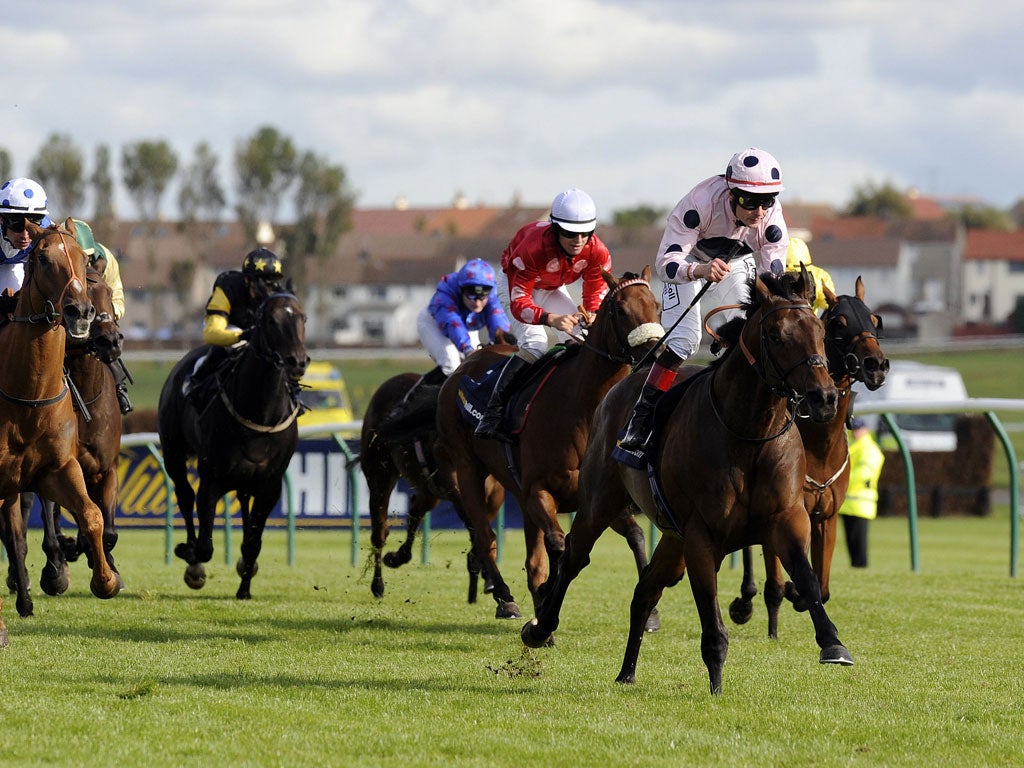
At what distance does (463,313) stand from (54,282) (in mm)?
4341

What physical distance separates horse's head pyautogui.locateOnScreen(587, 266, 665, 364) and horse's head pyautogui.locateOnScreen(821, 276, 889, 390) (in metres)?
0.88

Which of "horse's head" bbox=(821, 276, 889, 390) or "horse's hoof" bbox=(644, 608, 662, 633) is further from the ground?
"horse's head" bbox=(821, 276, 889, 390)

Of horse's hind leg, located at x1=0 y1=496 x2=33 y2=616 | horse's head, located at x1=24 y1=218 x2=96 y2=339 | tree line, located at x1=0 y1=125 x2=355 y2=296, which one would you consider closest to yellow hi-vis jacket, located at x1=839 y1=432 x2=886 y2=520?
horse's hind leg, located at x1=0 y1=496 x2=33 y2=616

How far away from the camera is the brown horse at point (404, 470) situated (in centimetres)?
1042

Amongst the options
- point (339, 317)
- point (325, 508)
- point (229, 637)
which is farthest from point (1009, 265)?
point (229, 637)

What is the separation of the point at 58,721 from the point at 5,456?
196 centimetres

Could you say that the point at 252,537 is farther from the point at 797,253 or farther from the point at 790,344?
the point at 790,344

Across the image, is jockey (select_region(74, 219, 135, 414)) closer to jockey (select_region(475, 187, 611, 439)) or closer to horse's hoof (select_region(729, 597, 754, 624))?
jockey (select_region(475, 187, 611, 439))

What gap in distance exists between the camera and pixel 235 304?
35.7 ft

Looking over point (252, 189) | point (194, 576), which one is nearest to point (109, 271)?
point (194, 576)

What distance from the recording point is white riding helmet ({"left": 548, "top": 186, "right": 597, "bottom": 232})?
8438mm

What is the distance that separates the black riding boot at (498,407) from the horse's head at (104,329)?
200 cm

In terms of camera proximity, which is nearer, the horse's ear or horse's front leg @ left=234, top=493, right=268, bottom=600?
the horse's ear

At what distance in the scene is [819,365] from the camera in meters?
5.82
